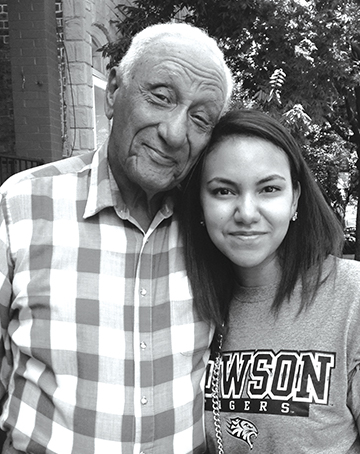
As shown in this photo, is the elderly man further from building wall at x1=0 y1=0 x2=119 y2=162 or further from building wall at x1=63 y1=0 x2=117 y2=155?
building wall at x1=63 y1=0 x2=117 y2=155

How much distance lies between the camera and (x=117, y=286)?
6.30 feet

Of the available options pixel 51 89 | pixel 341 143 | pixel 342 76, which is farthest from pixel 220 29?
pixel 341 143

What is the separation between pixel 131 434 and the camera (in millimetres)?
1827

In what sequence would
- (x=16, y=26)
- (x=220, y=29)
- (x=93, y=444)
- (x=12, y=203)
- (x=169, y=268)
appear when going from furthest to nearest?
(x=16, y=26), (x=220, y=29), (x=169, y=268), (x=12, y=203), (x=93, y=444)

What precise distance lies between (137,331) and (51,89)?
18.6ft

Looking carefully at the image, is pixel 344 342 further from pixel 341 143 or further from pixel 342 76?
pixel 341 143

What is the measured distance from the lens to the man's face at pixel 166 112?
1.93 m

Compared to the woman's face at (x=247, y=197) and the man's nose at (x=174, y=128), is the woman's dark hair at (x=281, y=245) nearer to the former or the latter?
the woman's face at (x=247, y=197)

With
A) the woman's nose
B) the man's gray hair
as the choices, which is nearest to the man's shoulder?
the man's gray hair

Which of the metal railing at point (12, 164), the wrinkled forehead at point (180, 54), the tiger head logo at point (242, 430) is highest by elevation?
the metal railing at point (12, 164)

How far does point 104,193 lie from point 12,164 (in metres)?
4.85

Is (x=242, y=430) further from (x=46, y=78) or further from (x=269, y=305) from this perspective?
(x=46, y=78)

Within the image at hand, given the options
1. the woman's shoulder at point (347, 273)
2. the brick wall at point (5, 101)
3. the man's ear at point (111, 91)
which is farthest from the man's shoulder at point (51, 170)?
the brick wall at point (5, 101)

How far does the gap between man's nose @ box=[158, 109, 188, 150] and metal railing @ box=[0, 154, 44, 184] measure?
4742 millimetres
